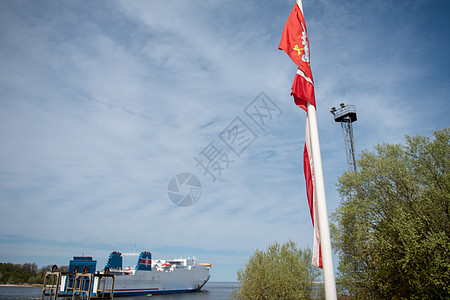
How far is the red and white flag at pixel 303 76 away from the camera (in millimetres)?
A: 8360

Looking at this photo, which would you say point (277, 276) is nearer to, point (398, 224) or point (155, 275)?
point (398, 224)

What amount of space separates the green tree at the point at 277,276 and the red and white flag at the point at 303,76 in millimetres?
14272

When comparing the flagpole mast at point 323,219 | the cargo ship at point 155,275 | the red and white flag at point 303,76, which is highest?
the red and white flag at point 303,76

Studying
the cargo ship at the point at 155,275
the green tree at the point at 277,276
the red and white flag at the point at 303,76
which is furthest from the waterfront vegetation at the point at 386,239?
the cargo ship at the point at 155,275

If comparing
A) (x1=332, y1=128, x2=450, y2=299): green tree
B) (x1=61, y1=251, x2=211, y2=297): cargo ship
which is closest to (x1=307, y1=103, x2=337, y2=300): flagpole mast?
(x1=332, y1=128, x2=450, y2=299): green tree

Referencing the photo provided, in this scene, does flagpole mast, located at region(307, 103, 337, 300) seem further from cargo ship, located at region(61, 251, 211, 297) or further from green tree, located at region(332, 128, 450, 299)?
cargo ship, located at region(61, 251, 211, 297)

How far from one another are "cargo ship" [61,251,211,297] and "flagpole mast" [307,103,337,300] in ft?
221

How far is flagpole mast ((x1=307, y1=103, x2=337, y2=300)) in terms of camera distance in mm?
6938

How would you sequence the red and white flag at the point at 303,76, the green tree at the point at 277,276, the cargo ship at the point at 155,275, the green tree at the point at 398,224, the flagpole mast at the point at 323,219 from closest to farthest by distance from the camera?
1. the flagpole mast at the point at 323,219
2. the red and white flag at the point at 303,76
3. the green tree at the point at 398,224
4. the green tree at the point at 277,276
5. the cargo ship at the point at 155,275

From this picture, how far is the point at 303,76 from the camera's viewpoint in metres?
9.14

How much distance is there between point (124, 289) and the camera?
73188 millimetres

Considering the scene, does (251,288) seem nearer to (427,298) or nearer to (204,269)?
(427,298)

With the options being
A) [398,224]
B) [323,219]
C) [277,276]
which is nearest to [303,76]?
[323,219]

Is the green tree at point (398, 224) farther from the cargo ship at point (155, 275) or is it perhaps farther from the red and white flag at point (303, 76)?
the cargo ship at point (155, 275)
